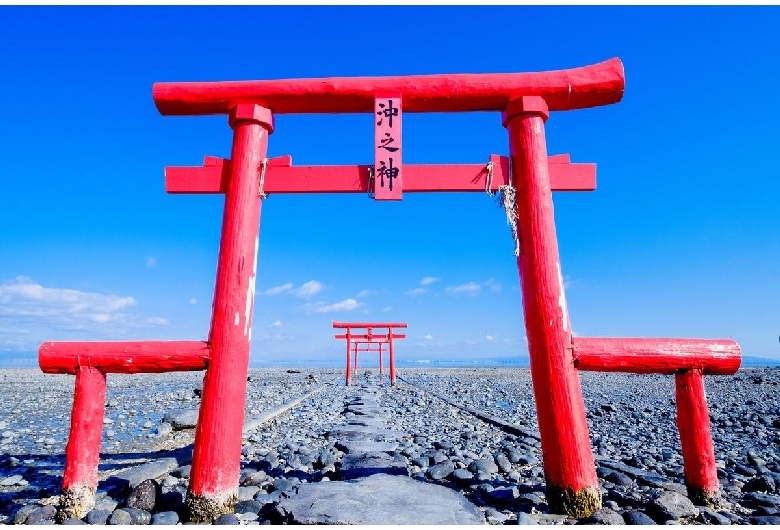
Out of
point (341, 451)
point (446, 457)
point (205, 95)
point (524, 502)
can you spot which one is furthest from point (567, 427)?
point (205, 95)

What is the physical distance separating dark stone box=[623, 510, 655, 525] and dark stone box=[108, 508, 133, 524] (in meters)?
3.19

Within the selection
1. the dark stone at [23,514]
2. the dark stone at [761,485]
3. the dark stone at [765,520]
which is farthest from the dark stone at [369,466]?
the dark stone at [761,485]

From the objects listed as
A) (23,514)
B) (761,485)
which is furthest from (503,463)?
(23,514)

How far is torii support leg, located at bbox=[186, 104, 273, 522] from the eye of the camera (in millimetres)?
2979

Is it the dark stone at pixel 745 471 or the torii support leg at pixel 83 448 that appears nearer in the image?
the torii support leg at pixel 83 448

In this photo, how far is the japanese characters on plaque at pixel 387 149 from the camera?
11.5 feet

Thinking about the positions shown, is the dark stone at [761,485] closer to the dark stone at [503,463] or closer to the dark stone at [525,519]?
the dark stone at [503,463]

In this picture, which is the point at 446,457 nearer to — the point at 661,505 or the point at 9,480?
the point at 661,505

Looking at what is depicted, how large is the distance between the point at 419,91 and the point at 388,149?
546 millimetres

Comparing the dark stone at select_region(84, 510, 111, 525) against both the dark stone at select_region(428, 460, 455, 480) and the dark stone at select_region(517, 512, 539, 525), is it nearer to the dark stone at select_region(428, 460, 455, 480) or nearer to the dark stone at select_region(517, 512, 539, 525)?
the dark stone at select_region(428, 460, 455, 480)

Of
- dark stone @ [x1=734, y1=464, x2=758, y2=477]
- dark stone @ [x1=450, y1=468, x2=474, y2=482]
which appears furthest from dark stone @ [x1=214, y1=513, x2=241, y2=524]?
dark stone @ [x1=734, y1=464, x2=758, y2=477]

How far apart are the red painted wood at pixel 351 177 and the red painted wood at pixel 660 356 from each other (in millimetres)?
1241

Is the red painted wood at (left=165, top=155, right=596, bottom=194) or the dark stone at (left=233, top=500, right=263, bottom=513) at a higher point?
the red painted wood at (left=165, top=155, right=596, bottom=194)

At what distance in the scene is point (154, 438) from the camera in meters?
6.54
